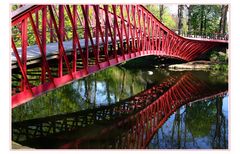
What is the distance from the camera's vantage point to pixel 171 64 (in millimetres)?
23047

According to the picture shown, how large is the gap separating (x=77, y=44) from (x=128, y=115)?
3486mm

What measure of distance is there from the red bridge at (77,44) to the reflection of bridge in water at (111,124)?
4.47ft

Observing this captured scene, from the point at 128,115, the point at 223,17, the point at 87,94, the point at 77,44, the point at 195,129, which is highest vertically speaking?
the point at 223,17

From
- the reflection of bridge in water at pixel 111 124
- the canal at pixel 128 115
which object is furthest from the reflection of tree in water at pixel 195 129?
the reflection of bridge in water at pixel 111 124

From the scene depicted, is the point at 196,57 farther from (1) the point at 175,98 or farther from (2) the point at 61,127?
(2) the point at 61,127

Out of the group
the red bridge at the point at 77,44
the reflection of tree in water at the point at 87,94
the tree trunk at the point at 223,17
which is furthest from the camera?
the tree trunk at the point at 223,17

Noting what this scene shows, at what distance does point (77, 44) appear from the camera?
10188 millimetres

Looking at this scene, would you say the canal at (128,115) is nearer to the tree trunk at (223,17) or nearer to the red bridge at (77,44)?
the red bridge at (77,44)

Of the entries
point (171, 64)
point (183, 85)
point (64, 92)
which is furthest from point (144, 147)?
point (171, 64)

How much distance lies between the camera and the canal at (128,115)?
9852 millimetres

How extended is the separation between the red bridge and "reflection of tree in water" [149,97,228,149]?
2505 mm

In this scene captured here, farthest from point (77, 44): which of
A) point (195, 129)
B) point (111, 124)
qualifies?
point (195, 129)

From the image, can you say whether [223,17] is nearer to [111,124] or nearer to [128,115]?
[128,115]
